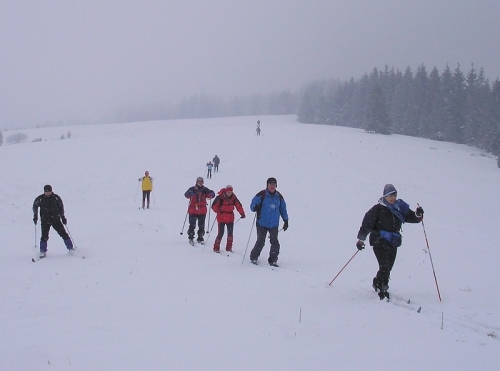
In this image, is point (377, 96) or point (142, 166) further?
point (377, 96)

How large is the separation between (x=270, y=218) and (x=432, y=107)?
7421 cm

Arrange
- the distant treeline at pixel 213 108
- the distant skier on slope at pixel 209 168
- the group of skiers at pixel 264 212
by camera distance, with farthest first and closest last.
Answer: the distant treeline at pixel 213 108
the distant skier on slope at pixel 209 168
the group of skiers at pixel 264 212

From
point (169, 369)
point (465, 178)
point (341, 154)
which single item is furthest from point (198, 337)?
point (465, 178)

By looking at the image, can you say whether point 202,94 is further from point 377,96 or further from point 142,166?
point 142,166

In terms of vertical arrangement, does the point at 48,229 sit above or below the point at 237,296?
above

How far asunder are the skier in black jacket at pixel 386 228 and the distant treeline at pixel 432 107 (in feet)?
190

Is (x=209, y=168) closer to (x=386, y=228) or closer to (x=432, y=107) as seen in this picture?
(x=386, y=228)

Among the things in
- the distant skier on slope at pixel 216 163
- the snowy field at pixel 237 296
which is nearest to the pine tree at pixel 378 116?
the snowy field at pixel 237 296

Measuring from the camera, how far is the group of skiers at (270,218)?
6.97 m

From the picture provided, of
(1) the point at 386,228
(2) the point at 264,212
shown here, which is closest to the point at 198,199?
(2) the point at 264,212

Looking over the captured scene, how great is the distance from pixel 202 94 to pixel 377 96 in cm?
10593

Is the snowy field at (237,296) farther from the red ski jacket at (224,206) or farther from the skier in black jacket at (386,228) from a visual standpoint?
the red ski jacket at (224,206)

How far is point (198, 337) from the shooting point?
4.67 m

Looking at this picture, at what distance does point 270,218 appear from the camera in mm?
9328
